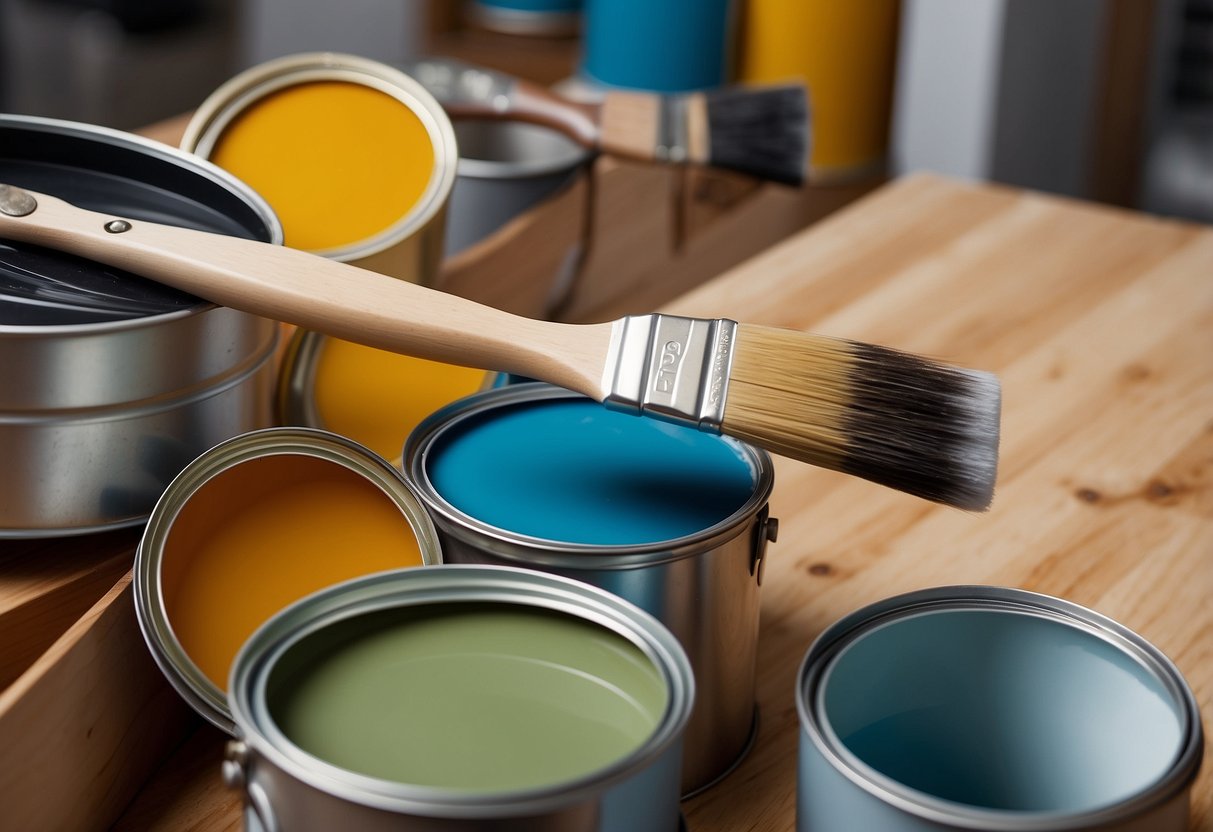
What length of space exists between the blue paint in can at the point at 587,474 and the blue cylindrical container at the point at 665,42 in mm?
708

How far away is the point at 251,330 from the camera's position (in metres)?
0.54

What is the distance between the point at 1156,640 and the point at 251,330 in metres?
0.41

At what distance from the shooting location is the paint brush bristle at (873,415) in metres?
A: 0.49

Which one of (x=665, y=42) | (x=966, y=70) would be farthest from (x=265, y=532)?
(x=966, y=70)

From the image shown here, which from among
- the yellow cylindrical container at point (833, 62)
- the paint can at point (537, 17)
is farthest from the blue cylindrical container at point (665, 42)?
the paint can at point (537, 17)

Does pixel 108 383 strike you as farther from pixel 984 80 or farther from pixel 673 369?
pixel 984 80

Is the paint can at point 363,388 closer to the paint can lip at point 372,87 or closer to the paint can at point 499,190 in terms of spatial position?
the paint can lip at point 372,87

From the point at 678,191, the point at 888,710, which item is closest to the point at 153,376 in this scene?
the point at 888,710

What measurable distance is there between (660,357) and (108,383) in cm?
19

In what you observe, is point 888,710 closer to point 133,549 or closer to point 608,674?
point 608,674

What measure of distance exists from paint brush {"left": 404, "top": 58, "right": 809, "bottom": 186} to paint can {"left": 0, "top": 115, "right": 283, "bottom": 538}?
424 mm

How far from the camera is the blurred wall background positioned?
132 centimetres

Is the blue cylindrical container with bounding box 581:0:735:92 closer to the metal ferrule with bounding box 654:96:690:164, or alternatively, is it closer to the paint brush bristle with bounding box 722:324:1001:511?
the metal ferrule with bounding box 654:96:690:164

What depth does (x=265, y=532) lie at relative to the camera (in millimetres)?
542
